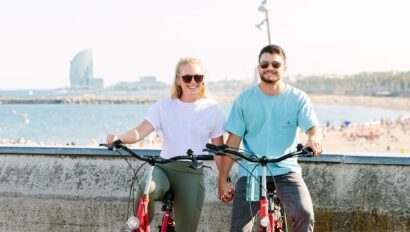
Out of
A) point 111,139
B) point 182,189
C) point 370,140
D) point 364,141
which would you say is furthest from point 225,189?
point 370,140

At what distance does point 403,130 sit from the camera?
6881cm

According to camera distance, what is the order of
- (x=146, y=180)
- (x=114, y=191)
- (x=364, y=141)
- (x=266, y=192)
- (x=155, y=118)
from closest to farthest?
(x=266, y=192) < (x=146, y=180) < (x=155, y=118) < (x=114, y=191) < (x=364, y=141)

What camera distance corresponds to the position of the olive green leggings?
4.30 metres

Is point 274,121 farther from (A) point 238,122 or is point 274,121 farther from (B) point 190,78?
(B) point 190,78

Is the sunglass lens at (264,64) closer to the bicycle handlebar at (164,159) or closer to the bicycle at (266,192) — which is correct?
the bicycle at (266,192)

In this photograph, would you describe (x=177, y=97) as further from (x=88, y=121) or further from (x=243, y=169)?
(x=88, y=121)

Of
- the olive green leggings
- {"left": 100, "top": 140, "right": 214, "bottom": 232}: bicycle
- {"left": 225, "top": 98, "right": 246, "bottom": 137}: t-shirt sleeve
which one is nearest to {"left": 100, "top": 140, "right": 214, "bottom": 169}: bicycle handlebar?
{"left": 100, "top": 140, "right": 214, "bottom": 232}: bicycle

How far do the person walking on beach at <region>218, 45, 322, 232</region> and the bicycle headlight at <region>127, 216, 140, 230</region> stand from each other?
721mm

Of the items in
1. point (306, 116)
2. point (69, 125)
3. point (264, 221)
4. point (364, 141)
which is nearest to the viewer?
point (264, 221)

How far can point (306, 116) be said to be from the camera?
166 inches

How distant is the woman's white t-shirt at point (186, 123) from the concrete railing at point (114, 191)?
825 mm

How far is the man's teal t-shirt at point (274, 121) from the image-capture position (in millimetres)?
4234

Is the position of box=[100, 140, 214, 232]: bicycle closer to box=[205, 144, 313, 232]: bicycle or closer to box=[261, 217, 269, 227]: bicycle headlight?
box=[205, 144, 313, 232]: bicycle

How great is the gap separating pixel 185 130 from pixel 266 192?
0.83 m
